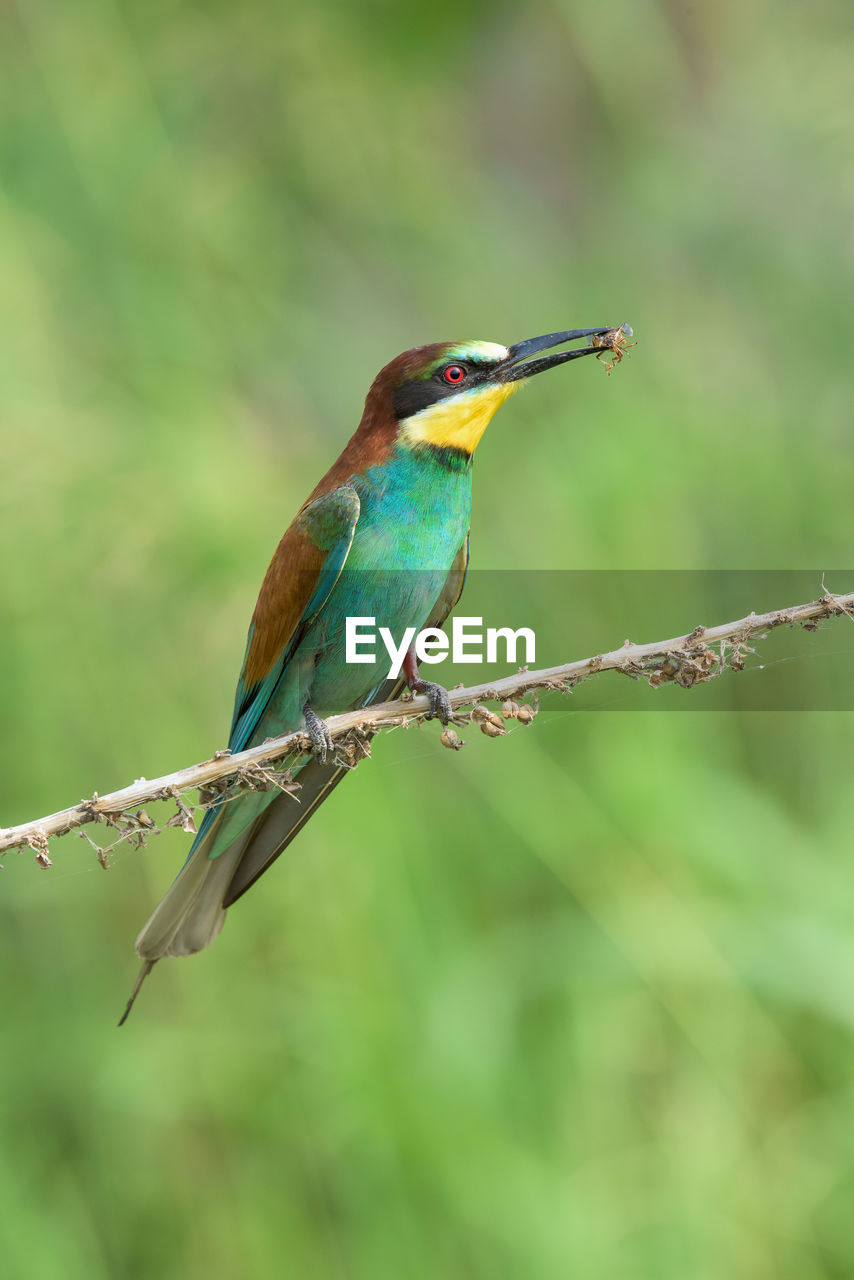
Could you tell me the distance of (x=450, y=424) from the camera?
1540 mm

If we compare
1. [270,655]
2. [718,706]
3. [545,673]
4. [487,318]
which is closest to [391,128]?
[487,318]

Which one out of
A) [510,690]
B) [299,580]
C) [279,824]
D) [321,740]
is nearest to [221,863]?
[279,824]

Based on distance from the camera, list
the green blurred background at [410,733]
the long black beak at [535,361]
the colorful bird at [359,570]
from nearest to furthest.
Answer: the colorful bird at [359,570], the long black beak at [535,361], the green blurred background at [410,733]

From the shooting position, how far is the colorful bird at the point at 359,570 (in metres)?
1.36

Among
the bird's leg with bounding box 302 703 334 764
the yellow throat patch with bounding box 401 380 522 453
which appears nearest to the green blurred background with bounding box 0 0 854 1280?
the yellow throat patch with bounding box 401 380 522 453

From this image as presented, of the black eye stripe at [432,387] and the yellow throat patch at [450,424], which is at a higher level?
the black eye stripe at [432,387]

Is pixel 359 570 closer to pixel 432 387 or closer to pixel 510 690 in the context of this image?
pixel 432 387

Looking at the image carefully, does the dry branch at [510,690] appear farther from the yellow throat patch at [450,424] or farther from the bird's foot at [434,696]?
the yellow throat patch at [450,424]

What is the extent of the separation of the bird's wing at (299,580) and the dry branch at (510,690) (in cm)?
45

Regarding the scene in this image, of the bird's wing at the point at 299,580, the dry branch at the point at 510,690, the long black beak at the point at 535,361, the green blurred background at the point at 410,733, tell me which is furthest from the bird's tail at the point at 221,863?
the green blurred background at the point at 410,733

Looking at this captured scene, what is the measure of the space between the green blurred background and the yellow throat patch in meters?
0.78

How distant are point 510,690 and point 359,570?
0.54 meters

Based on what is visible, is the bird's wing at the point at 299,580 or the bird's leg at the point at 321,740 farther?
the bird's wing at the point at 299,580

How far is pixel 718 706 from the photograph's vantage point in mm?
2539
